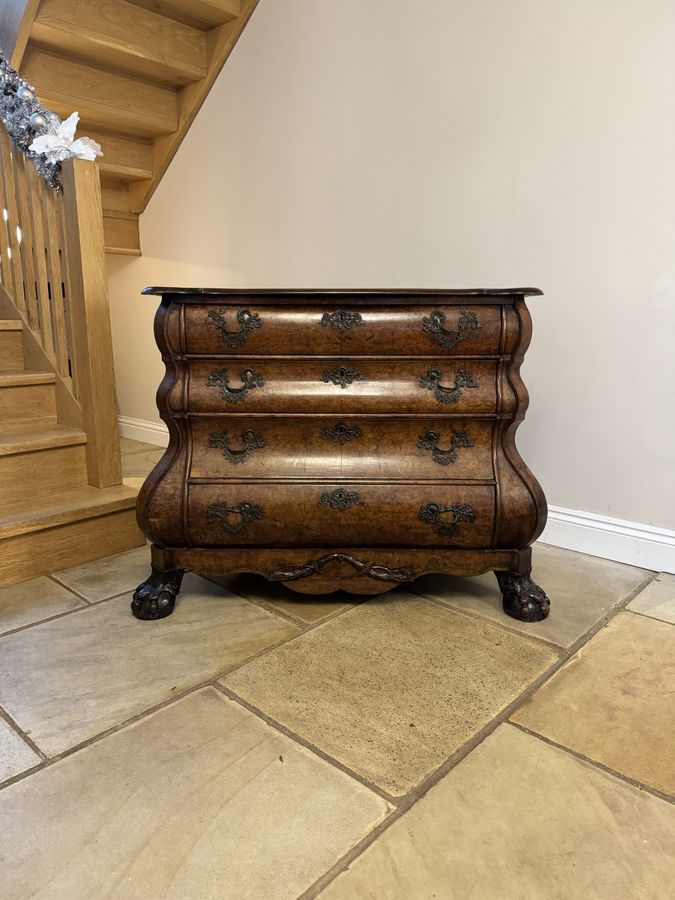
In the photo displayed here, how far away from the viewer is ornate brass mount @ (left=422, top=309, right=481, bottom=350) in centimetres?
144

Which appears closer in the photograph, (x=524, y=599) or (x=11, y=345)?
(x=524, y=599)

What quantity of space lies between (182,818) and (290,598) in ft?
2.48

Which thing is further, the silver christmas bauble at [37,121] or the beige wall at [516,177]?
the silver christmas bauble at [37,121]

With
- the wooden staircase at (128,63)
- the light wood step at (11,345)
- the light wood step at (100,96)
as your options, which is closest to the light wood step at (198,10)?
the wooden staircase at (128,63)

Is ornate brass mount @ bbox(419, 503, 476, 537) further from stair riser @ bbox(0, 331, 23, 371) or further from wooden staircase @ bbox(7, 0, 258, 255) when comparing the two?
wooden staircase @ bbox(7, 0, 258, 255)

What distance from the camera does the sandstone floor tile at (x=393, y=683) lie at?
110 centimetres

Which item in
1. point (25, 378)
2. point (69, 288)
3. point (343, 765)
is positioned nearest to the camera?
point (343, 765)

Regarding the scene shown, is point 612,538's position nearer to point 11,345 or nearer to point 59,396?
point 59,396

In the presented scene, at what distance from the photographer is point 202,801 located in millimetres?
971

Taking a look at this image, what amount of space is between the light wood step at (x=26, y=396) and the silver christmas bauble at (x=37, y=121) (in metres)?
0.76

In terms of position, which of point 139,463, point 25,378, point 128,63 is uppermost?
point 128,63

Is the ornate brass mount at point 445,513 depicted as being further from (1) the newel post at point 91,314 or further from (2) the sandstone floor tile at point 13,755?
(1) the newel post at point 91,314

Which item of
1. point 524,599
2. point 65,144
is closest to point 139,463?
point 65,144

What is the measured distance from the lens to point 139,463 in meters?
2.95
